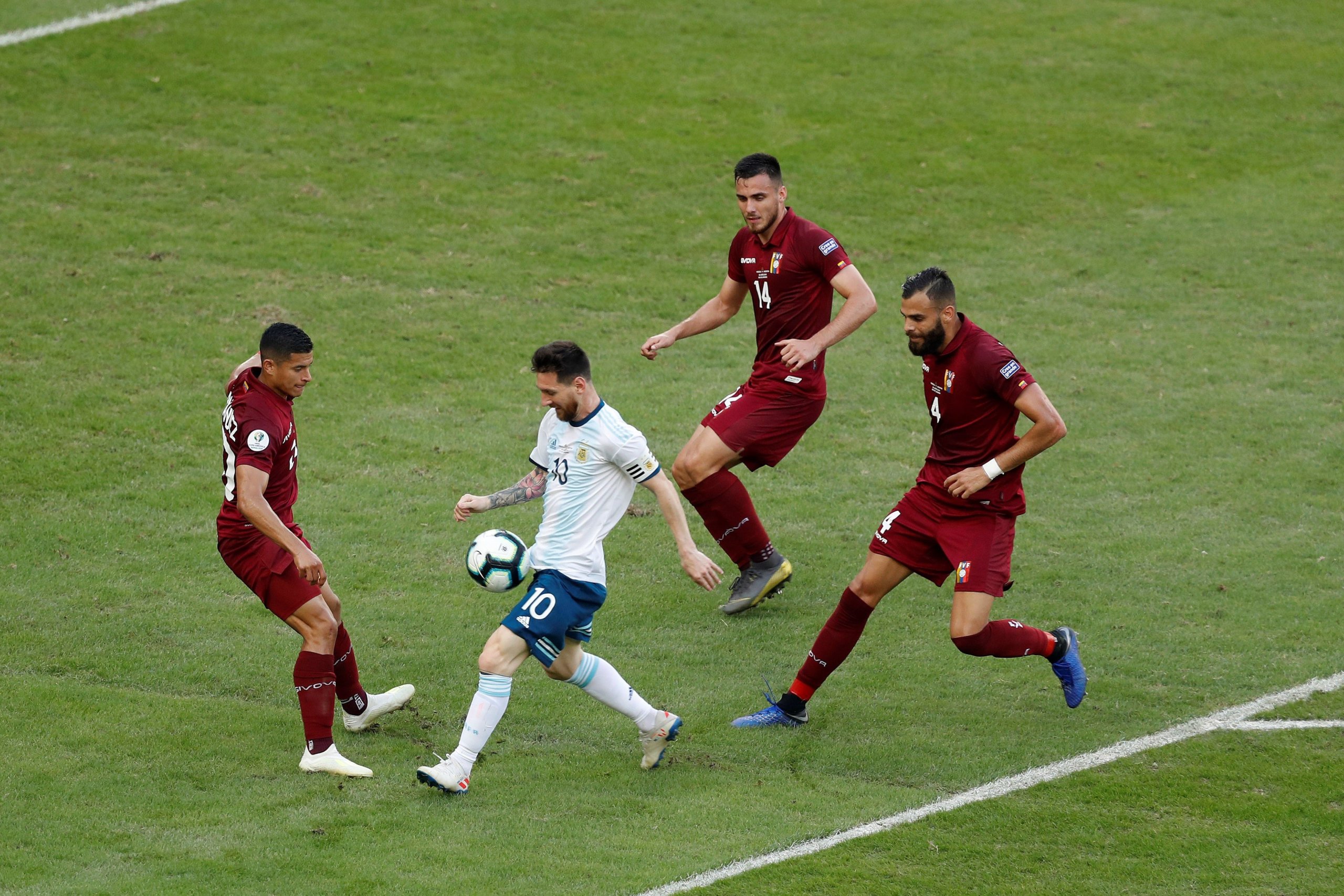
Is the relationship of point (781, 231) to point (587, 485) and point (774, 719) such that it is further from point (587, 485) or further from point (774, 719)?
point (774, 719)

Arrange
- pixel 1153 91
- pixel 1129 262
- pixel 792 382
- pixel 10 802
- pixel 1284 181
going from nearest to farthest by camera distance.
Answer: pixel 10 802, pixel 792 382, pixel 1129 262, pixel 1284 181, pixel 1153 91

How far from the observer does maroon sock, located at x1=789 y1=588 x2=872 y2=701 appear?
24.0ft

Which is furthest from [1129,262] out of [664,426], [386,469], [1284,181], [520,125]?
[386,469]

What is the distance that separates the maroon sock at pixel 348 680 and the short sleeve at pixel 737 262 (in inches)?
137

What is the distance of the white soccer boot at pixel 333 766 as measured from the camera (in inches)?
261

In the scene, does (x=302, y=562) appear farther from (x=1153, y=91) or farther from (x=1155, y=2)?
(x=1155, y=2)

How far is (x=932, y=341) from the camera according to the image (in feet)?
23.0

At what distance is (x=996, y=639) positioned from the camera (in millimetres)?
7141

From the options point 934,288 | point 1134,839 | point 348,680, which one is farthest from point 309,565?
point 1134,839

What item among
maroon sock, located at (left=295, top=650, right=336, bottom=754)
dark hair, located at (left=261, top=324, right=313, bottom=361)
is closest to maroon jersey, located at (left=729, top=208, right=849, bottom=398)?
dark hair, located at (left=261, top=324, right=313, bottom=361)

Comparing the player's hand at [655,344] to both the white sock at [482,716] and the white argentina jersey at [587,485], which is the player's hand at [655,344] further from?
the white sock at [482,716]

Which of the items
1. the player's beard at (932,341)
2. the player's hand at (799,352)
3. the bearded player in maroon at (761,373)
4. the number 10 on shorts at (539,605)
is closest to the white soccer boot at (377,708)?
the number 10 on shorts at (539,605)

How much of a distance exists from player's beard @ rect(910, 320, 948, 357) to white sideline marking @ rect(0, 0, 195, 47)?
16628 mm

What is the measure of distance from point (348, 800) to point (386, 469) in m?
4.62
